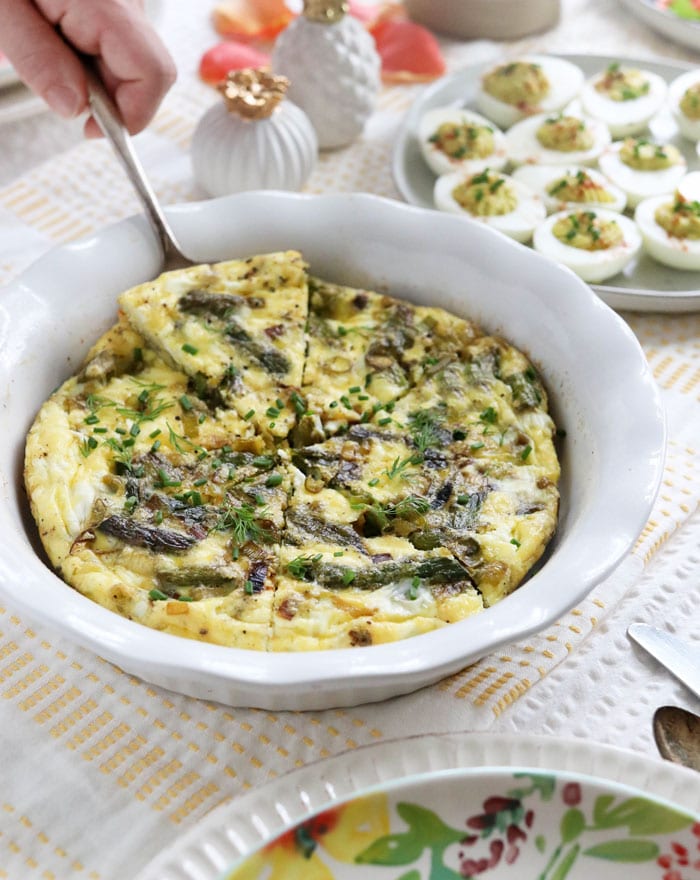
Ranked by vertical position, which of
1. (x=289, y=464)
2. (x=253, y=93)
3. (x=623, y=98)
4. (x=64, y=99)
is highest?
(x=64, y=99)

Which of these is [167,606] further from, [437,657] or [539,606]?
[539,606]

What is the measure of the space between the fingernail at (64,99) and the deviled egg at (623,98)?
232 cm

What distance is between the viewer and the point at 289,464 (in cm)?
265

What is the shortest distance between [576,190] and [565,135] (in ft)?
1.31

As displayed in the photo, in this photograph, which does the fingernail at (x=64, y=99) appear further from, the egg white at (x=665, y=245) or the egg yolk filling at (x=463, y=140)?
the egg white at (x=665, y=245)

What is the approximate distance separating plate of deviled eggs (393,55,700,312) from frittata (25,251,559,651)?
891 mm

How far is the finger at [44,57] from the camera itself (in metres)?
3.16

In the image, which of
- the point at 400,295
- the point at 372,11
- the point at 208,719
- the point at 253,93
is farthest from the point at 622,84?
the point at 208,719

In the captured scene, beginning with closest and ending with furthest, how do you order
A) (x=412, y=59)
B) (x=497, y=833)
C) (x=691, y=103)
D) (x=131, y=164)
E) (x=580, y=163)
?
1. (x=497, y=833)
2. (x=131, y=164)
3. (x=580, y=163)
4. (x=691, y=103)
5. (x=412, y=59)

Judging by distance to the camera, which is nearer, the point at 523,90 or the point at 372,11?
the point at 523,90

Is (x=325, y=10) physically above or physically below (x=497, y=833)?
above

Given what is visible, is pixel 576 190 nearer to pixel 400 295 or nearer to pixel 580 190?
pixel 580 190

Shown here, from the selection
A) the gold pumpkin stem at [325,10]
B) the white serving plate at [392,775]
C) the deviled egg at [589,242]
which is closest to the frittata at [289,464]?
the white serving plate at [392,775]

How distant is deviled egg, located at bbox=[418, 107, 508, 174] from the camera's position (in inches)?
161
